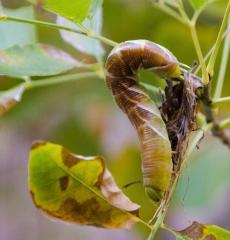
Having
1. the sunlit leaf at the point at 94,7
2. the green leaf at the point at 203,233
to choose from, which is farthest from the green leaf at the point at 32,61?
the green leaf at the point at 203,233

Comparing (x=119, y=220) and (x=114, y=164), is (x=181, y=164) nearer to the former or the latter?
(x=119, y=220)

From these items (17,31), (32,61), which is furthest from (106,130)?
(32,61)

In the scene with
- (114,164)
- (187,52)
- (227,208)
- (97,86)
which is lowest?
(227,208)

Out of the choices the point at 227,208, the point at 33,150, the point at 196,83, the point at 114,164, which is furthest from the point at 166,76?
the point at 227,208

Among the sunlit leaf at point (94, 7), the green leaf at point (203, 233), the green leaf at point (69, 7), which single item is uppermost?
the green leaf at point (69, 7)

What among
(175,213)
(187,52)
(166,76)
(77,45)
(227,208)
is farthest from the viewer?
(227,208)

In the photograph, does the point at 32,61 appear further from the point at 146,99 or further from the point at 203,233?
the point at 203,233

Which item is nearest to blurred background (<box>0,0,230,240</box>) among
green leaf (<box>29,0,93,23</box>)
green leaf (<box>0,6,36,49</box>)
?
green leaf (<box>0,6,36,49</box>)

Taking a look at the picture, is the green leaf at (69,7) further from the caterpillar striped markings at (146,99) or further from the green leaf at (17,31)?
the green leaf at (17,31)
